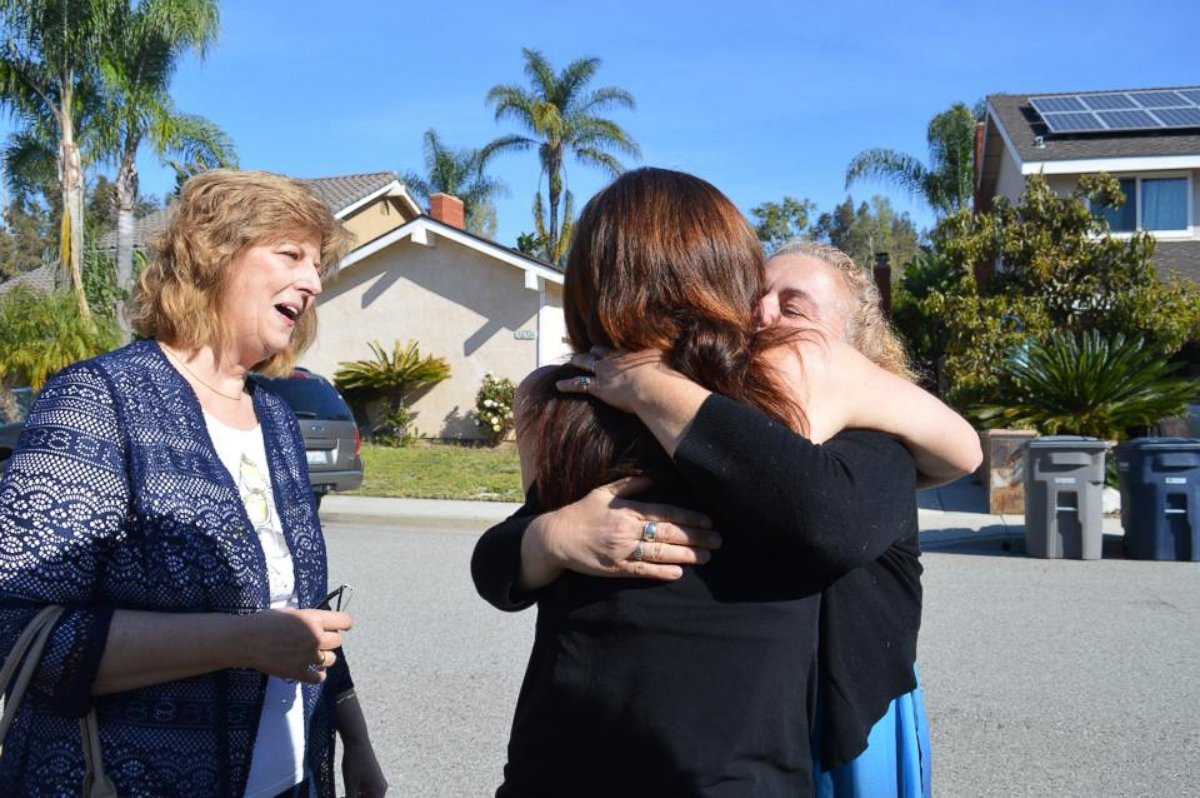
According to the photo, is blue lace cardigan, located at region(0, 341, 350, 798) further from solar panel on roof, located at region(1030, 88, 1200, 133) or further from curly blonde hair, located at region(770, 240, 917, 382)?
solar panel on roof, located at region(1030, 88, 1200, 133)

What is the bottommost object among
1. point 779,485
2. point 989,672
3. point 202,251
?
point 989,672

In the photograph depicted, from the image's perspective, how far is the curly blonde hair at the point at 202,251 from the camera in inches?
84.4

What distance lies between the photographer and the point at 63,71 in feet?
69.4

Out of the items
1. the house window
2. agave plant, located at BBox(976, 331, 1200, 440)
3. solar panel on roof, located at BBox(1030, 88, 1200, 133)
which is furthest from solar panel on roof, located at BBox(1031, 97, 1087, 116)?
agave plant, located at BBox(976, 331, 1200, 440)

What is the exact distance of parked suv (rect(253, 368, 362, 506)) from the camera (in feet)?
38.4

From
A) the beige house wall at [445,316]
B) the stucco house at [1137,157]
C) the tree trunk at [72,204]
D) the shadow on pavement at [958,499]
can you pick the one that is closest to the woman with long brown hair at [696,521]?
the shadow on pavement at [958,499]

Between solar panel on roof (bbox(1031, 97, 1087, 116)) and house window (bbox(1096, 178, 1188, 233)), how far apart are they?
272 cm

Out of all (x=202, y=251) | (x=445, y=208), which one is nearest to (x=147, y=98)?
(x=445, y=208)

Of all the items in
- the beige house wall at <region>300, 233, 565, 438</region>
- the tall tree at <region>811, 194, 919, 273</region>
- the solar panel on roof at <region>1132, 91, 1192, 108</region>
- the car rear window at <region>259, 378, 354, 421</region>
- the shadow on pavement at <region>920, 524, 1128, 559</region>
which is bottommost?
the shadow on pavement at <region>920, 524, 1128, 559</region>

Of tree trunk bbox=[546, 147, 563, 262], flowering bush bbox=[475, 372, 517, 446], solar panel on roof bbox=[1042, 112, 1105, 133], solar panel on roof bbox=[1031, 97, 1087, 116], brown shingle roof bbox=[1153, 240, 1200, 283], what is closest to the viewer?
brown shingle roof bbox=[1153, 240, 1200, 283]

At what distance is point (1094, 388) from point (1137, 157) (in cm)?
851

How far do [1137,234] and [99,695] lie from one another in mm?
15736

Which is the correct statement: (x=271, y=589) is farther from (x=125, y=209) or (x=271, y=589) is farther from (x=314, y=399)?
(x=125, y=209)

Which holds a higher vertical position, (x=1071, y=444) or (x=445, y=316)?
(x=445, y=316)
